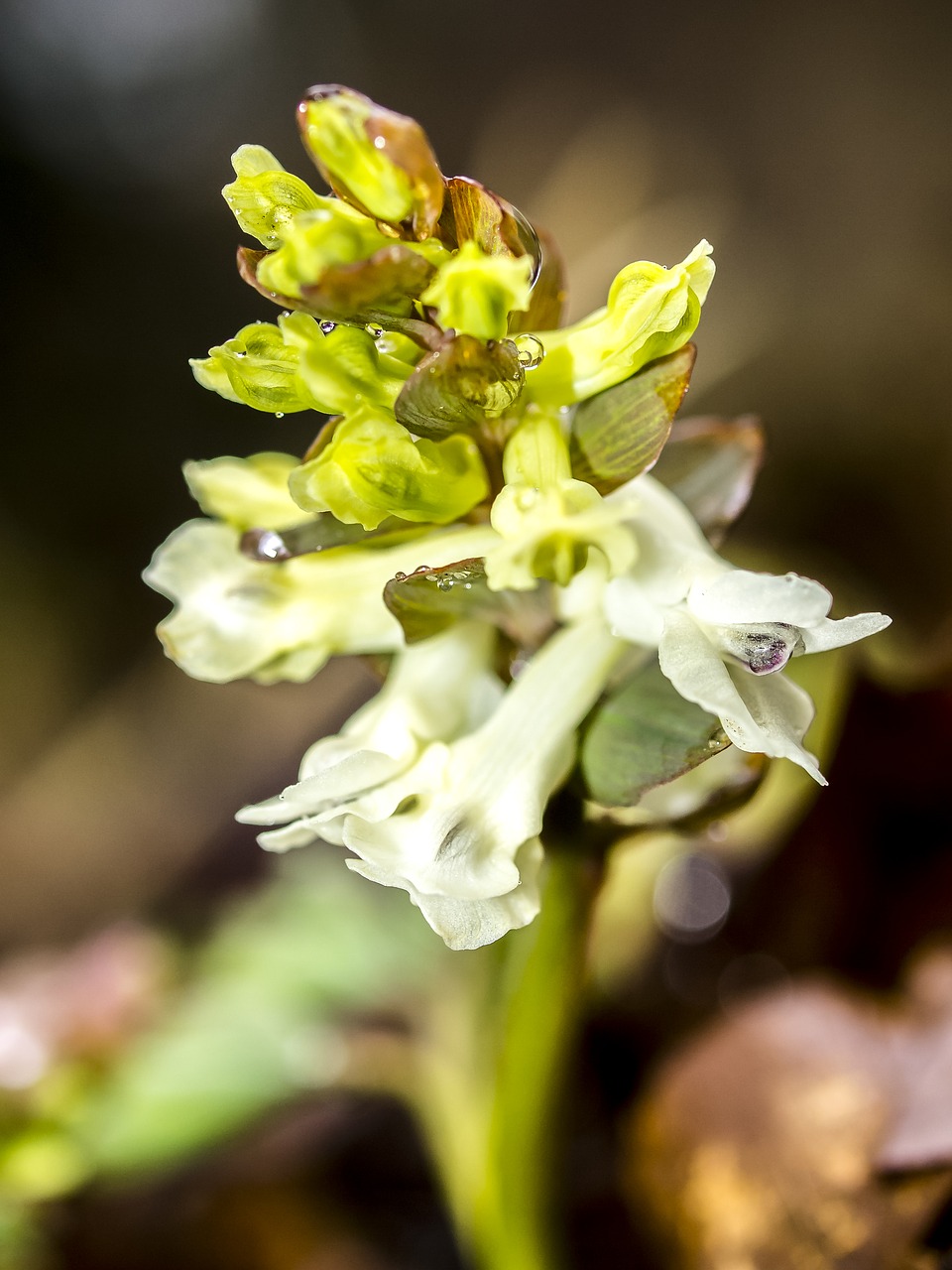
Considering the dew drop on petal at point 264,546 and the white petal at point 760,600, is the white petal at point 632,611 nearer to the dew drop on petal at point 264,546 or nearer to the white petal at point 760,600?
the white petal at point 760,600

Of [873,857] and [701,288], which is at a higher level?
[701,288]

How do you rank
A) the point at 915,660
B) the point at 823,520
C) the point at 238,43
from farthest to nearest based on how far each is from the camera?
1. the point at 238,43
2. the point at 823,520
3. the point at 915,660

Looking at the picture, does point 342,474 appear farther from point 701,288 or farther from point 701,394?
point 701,394

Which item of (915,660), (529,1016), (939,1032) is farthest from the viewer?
(915,660)

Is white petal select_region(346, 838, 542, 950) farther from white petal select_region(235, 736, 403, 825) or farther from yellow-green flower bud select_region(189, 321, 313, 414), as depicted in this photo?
yellow-green flower bud select_region(189, 321, 313, 414)

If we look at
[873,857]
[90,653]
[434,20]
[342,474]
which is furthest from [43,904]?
[434,20]

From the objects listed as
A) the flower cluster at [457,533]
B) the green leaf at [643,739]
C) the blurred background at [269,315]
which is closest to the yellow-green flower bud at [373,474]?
the flower cluster at [457,533]

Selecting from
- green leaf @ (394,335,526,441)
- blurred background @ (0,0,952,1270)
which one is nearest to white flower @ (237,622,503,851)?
green leaf @ (394,335,526,441)
